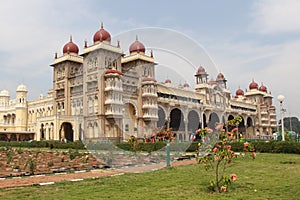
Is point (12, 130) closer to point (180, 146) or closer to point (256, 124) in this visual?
point (180, 146)

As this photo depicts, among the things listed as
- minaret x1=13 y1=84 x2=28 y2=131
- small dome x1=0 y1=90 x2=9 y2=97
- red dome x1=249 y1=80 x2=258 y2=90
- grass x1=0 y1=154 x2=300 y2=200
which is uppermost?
red dome x1=249 y1=80 x2=258 y2=90

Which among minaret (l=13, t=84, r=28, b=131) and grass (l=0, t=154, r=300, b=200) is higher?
minaret (l=13, t=84, r=28, b=131)

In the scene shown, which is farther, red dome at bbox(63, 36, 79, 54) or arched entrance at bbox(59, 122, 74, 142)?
red dome at bbox(63, 36, 79, 54)

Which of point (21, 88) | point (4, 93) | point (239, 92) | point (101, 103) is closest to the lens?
point (101, 103)

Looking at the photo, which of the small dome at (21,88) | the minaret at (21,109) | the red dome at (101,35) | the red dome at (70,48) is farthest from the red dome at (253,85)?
the small dome at (21,88)

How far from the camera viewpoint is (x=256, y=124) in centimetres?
7144

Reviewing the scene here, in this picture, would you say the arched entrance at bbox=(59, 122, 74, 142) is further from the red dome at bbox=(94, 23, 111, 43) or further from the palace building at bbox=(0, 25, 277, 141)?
the red dome at bbox=(94, 23, 111, 43)

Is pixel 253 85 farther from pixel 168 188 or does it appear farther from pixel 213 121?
pixel 168 188

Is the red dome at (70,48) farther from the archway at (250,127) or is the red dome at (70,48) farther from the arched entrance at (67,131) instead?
the archway at (250,127)

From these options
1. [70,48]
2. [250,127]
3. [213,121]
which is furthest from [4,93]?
[213,121]

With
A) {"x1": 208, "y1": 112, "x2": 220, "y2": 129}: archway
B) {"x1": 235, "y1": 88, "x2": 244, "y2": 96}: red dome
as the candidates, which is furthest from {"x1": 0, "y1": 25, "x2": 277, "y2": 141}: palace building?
{"x1": 235, "y1": 88, "x2": 244, "y2": 96}: red dome

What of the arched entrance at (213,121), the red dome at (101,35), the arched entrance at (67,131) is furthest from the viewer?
the arched entrance at (67,131)

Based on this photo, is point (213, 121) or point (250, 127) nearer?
point (213, 121)

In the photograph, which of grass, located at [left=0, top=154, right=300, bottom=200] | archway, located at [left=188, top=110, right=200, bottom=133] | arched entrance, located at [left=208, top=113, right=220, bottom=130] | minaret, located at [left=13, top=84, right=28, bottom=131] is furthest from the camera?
minaret, located at [left=13, top=84, right=28, bottom=131]
